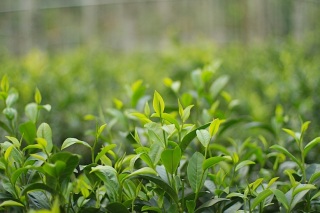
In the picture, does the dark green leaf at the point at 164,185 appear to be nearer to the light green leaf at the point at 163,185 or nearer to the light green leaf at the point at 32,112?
the light green leaf at the point at 163,185

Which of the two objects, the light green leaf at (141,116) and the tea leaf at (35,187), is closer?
the tea leaf at (35,187)

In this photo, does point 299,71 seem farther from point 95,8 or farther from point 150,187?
point 95,8

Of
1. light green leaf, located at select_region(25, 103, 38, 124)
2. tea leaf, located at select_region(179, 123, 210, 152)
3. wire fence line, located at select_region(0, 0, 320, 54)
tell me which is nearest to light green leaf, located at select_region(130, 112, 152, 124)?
tea leaf, located at select_region(179, 123, 210, 152)

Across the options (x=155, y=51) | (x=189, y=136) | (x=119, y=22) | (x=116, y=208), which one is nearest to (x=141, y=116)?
(x=189, y=136)

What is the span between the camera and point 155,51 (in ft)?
31.3

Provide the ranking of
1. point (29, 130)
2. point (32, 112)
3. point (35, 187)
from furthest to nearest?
point (32, 112), point (29, 130), point (35, 187)

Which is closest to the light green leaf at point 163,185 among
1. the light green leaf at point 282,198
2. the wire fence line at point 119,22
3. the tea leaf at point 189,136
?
the tea leaf at point 189,136

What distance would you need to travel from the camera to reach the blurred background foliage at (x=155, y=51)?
126 inches

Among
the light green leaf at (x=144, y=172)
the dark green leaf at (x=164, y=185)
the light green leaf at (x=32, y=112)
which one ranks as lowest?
the dark green leaf at (x=164, y=185)

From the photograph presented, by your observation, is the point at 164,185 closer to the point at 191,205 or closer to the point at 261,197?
the point at 191,205

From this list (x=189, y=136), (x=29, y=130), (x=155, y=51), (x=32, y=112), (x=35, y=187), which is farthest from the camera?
(x=155, y=51)

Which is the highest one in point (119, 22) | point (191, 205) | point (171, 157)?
point (171, 157)

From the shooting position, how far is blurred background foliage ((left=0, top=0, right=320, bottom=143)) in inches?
126

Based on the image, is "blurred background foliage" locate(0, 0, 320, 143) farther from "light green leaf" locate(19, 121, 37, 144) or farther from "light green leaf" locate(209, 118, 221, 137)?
"light green leaf" locate(209, 118, 221, 137)
